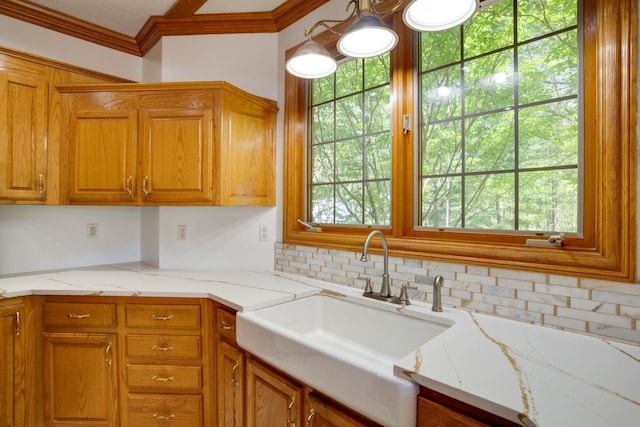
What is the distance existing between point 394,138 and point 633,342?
45.5 inches

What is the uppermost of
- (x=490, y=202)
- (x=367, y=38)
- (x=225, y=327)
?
(x=367, y=38)

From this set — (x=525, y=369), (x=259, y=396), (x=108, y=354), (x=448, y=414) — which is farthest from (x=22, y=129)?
(x=525, y=369)

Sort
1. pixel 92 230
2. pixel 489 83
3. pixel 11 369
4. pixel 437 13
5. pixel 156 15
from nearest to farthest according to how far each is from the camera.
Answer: pixel 437 13, pixel 489 83, pixel 11 369, pixel 156 15, pixel 92 230

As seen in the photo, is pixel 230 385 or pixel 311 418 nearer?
pixel 311 418

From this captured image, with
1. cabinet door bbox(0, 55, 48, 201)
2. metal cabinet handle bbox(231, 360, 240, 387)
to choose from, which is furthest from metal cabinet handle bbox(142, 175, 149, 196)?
metal cabinet handle bbox(231, 360, 240, 387)

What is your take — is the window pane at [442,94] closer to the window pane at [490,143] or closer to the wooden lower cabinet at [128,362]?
the window pane at [490,143]

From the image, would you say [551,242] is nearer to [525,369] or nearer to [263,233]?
[525,369]

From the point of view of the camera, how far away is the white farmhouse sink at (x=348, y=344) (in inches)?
32.7

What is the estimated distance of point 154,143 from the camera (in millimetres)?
1912

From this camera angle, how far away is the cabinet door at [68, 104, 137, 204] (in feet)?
6.32

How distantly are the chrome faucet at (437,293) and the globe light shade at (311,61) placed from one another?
3.29 feet

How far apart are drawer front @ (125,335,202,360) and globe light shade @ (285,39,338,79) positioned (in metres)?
1.38

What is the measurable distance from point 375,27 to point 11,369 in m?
2.28

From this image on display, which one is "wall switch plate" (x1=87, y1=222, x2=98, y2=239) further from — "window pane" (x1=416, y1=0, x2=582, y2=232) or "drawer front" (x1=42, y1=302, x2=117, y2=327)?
"window pane" (x1=416, y1=0, x2=582, y2=232)
